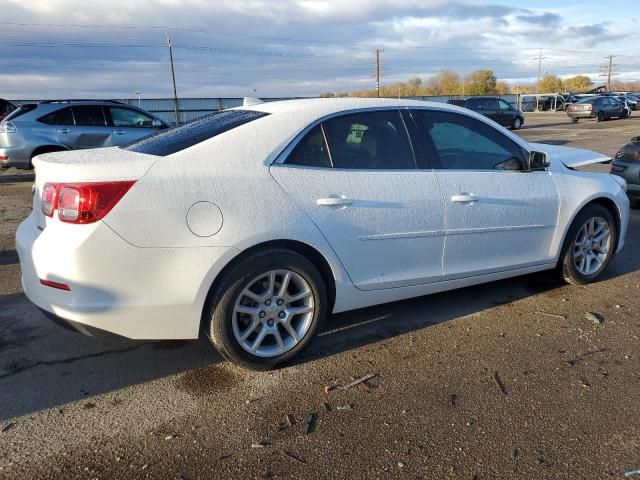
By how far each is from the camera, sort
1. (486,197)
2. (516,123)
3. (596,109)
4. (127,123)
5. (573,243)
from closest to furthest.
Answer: (486,197) < (573,243) < (127,123) < (516,123) < (596,109)

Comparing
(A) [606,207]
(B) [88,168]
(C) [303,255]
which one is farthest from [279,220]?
(A) [606,207]

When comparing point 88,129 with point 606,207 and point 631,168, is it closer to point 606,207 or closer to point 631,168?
point 631,168

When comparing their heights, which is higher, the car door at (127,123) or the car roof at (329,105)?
the car roof at (329,105)

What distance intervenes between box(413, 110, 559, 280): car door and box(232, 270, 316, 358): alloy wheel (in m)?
1.18

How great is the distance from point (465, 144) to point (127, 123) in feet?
32.0

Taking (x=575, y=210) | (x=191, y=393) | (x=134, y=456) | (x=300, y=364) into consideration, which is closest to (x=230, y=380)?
(x=191, y=393)

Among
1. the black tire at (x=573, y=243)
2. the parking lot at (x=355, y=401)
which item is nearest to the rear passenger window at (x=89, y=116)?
the parking lot at (x=355, y=401)

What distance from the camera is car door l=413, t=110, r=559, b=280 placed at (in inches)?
160

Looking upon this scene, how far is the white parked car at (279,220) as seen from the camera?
3035mm

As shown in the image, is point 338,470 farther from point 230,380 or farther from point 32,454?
point 32,454

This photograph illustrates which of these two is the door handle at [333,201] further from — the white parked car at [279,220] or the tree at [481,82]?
the tree at [481,82]

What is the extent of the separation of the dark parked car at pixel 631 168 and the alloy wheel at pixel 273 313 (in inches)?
258

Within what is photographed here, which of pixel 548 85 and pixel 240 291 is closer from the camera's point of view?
A: pixel 240 291

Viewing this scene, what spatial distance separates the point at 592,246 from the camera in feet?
16.6
